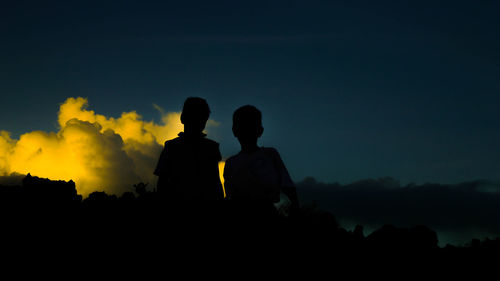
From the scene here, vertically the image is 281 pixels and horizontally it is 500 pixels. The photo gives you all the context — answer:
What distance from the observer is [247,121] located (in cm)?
581

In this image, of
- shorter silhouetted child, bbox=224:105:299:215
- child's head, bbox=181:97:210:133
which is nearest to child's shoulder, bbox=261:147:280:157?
shorter silhouetted child, bbox=224:105:299:215

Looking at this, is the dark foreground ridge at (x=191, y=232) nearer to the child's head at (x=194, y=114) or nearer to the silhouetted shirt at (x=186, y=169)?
the silhouetted shirt at (x=186, y=169)

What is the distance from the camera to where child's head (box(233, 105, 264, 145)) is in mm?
5820

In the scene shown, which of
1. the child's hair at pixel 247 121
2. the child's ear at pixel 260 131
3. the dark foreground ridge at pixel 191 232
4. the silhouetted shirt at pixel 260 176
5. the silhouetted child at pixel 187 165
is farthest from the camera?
the silhouetted child at pixel 187 165

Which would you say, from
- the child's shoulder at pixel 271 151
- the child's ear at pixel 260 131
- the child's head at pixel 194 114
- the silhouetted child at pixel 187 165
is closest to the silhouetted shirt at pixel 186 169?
the silhouetted child at pixel 187 165

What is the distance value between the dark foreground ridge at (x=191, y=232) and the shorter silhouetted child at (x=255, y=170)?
0.28 metres

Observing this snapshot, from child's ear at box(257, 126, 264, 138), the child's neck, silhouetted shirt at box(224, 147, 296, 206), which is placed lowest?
silhouetted shirt at box(224, 147, 296, 206)

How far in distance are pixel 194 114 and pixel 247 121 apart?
3.75 feet

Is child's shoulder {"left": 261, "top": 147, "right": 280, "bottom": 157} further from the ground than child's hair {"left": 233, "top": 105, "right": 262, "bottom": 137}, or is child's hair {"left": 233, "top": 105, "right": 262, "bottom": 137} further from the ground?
child's hair {"left": 233, "top": 105, "right": 262, "bottom": 137}

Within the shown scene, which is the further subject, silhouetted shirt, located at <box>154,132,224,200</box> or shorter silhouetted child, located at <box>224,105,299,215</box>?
silhouetted shirt, located at <box>154,132,224,200</box>

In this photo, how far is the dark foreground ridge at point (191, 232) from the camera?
4992 mm

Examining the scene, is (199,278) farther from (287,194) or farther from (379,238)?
(379,238)

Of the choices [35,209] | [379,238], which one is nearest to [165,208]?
[35,209]

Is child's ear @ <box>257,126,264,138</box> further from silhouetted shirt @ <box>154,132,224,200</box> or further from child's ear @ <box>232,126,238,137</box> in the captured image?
silhouetted shirt @ <box>154,132,224,200</box>
